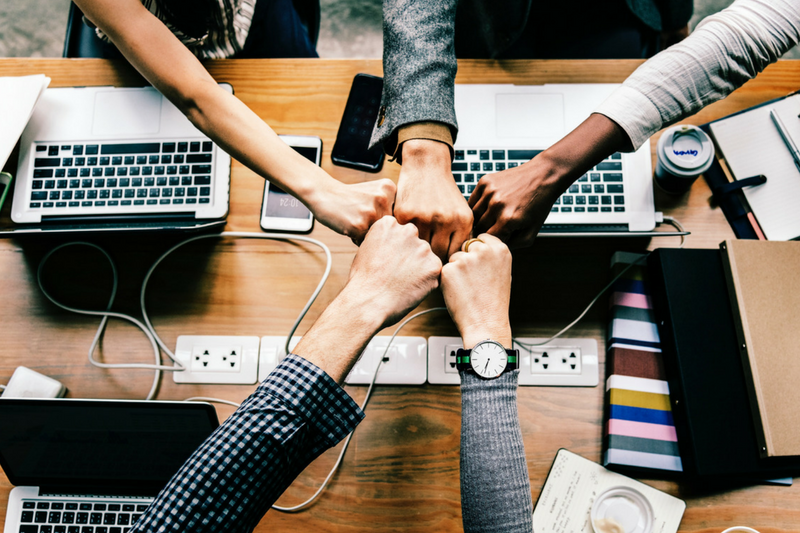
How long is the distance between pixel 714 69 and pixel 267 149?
75 cm

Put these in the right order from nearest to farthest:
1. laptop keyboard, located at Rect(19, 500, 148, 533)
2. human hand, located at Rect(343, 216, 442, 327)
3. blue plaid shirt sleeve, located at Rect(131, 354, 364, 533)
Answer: blue plaid shirt sleeve, located at Rect(131, 354, 364, 533) → human hand, located at Rect(343, 216, 442, 327) → laptop keyboard, located at Rect(19, 500, 148, 533)

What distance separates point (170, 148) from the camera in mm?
904

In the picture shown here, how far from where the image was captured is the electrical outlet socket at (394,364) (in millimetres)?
877

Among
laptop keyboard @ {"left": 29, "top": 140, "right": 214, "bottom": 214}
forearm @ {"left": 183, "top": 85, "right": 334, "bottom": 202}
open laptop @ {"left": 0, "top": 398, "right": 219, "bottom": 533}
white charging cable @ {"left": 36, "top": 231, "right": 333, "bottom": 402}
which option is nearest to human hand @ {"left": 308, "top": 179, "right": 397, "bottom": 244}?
forearm @ {"left": 183, "top": 85, "right": 334, "bottom": 202}

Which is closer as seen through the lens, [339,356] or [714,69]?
[339,356]

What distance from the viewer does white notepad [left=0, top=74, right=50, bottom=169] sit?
87 cm

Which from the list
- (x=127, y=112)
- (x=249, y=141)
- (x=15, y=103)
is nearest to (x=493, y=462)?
(x=249, y=141)

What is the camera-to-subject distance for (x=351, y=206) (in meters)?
0.80

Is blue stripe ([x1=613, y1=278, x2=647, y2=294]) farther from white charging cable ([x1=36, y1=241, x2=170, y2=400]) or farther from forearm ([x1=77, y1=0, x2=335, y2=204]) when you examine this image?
white charging cable ([x1=36, y1=241, x2=170, y2=400])

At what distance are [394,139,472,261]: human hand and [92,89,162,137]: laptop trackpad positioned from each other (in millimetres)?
491

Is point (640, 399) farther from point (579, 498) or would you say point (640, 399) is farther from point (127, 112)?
point (127, 112)

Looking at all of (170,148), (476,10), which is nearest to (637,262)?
(476,10)

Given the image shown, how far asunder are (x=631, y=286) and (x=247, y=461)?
701 mm

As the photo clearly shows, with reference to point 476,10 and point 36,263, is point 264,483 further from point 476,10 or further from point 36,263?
point 476,10
